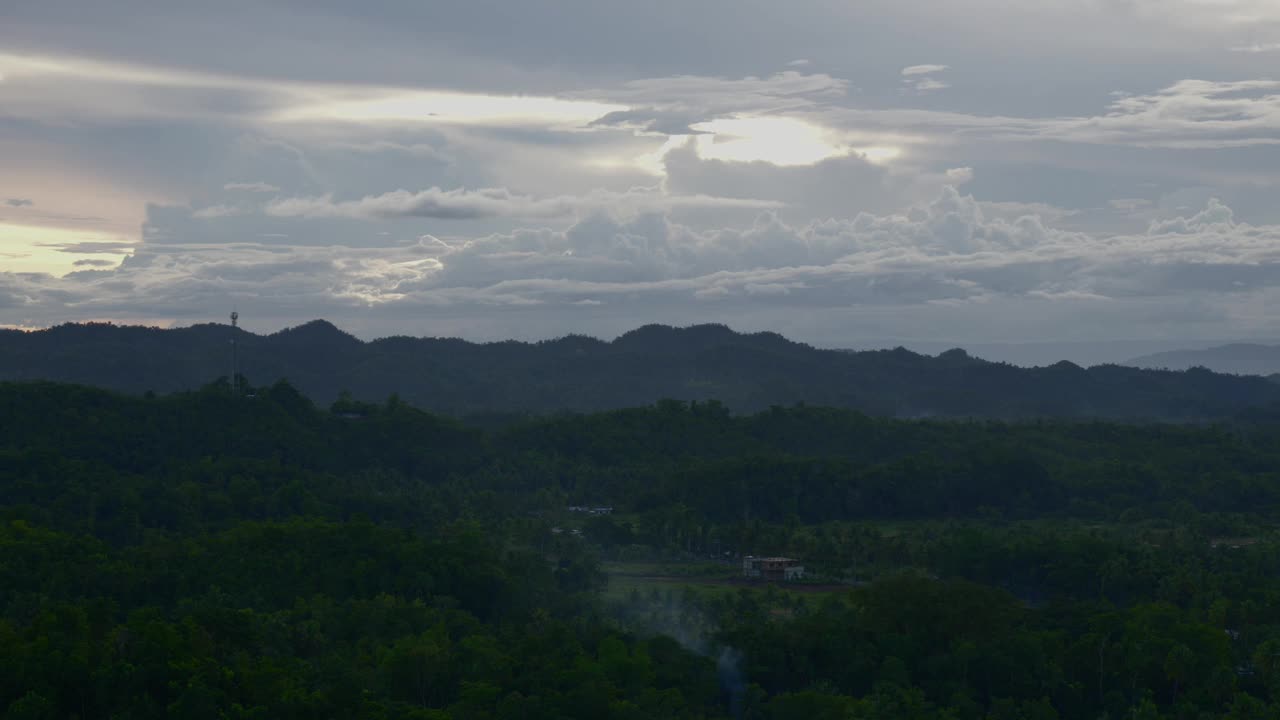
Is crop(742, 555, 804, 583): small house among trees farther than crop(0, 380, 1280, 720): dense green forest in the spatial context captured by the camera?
Yes

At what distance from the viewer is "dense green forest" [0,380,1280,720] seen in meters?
36.4

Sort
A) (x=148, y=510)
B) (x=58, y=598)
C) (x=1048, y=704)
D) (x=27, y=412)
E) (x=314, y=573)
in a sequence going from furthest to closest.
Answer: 1. (x=27, y=412)
2. (x=148, y=510)
3. (x=314, y=573)
4. (x=58, y=598)
5. (x=1048, y=704)

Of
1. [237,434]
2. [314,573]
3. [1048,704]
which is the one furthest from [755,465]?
[1048,704]

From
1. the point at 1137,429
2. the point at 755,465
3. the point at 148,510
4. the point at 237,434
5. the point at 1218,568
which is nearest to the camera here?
the point at 1218,568

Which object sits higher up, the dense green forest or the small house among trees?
the dense green forest

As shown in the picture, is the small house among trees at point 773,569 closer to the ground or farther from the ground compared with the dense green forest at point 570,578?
closer to the ground

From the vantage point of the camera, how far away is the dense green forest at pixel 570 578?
36438 millimetres

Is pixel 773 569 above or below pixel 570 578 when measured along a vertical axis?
below

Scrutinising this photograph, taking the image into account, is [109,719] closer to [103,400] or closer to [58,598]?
[58,598]

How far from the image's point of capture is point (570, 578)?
5997cm

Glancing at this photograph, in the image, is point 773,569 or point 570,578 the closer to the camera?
point 570,578

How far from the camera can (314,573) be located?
50750 mm

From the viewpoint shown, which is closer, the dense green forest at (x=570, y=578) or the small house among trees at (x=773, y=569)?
the dense green forest at (x=570, y=578)

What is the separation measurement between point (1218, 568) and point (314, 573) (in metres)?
36.6
